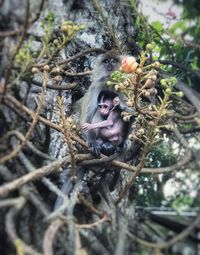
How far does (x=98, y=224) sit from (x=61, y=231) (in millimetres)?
202

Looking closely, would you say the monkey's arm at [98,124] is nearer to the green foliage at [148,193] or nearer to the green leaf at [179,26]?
the green foliage at [148,193]

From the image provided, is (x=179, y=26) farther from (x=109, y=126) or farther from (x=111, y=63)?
(x=109, y=126)

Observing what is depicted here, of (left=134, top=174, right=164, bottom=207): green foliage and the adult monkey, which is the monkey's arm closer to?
the adult monkey

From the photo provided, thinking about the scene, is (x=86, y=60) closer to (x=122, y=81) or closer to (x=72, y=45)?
(x=72, y=45)

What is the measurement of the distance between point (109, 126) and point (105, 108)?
183mm

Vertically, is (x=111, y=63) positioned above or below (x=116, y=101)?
above

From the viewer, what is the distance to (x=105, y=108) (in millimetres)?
3205

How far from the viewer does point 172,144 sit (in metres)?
3.05

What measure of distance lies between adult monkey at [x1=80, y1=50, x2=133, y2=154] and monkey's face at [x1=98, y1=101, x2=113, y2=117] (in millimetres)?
95

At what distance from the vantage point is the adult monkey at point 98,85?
10.8ft

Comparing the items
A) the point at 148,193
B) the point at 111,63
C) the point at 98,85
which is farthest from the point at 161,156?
the point at 111,63

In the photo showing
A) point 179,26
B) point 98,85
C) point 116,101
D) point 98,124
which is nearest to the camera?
point 98,124

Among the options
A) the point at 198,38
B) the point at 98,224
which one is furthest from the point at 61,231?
the point at 198,38

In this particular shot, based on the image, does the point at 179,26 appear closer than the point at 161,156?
No
